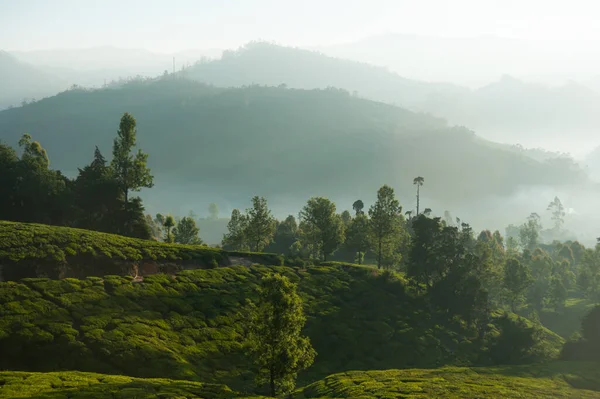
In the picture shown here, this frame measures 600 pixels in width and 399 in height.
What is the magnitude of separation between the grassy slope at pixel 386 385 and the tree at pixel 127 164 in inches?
2383

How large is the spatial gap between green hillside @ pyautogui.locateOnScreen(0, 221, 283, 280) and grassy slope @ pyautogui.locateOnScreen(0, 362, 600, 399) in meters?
24.6

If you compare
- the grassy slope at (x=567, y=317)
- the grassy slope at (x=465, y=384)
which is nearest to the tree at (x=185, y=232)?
the grassy slope at (x=465, y=384)

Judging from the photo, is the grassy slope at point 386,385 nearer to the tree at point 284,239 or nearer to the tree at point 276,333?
the tree at point 276,333

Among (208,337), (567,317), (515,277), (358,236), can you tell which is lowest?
(567,317)

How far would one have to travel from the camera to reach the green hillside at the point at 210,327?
161ft

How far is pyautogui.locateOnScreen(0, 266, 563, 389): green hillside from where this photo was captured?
161 ft

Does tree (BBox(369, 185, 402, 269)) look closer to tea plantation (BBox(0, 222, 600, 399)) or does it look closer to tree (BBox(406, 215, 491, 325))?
tree (BBox(406, 215, 491, 325))

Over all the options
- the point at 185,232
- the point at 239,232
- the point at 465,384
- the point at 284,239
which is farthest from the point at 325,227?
the point at 465,384

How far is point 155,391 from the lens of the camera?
38.4 m

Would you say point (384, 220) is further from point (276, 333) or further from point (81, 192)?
point (81, 192)

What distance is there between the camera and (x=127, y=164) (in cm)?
9719

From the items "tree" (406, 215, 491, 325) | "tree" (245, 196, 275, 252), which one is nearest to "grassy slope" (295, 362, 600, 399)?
"tree" (406, 215, 491, 325)

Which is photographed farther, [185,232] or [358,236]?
[185,232]

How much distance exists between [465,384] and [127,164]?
262 feet
